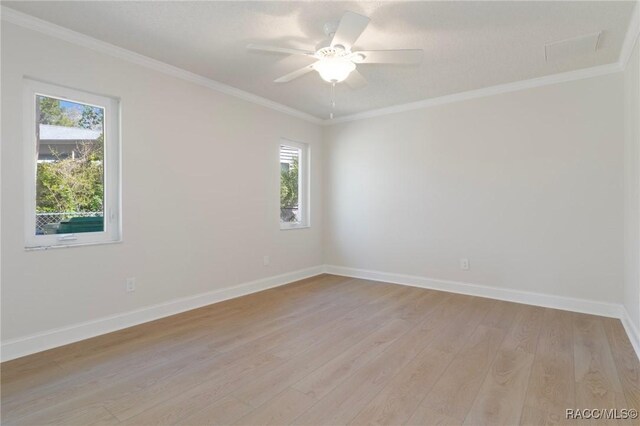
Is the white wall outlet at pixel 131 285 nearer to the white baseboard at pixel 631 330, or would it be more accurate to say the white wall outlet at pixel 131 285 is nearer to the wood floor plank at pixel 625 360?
the wood floor plank at pixel 625 360

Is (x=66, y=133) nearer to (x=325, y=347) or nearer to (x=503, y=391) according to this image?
(x=325, y=347)

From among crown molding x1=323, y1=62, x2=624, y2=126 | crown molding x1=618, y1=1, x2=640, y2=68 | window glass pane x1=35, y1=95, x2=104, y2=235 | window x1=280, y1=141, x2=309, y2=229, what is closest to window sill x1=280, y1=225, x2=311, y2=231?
window x1=280, y1=141, x2=309, y2=229

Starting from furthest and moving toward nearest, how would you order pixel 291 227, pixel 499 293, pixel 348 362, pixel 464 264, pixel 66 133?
pixel 291 227 < pixel 464 264 < pixel 499 293 < pixel 66 133 < pixel 348 362

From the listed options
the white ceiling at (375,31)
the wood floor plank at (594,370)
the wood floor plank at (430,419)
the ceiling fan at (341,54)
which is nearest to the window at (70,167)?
the white ceiling at (375,31)

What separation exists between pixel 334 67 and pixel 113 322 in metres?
2.87

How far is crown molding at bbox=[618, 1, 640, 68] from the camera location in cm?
233

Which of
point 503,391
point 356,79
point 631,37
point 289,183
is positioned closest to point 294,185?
point 289,183

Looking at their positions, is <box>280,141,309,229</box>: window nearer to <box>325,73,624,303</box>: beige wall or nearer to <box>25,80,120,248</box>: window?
<box>325,73,624,303</box>: beige wall

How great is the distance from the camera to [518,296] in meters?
3.74

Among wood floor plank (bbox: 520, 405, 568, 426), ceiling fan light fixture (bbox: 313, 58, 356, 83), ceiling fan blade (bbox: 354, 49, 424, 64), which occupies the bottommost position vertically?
wood floor plank (bbox: 520, 405, 568, 426)

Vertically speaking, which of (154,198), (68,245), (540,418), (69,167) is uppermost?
(69,167)

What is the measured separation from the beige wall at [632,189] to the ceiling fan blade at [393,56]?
175cm

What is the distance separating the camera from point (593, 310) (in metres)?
3.32

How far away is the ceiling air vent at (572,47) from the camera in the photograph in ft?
8.86
